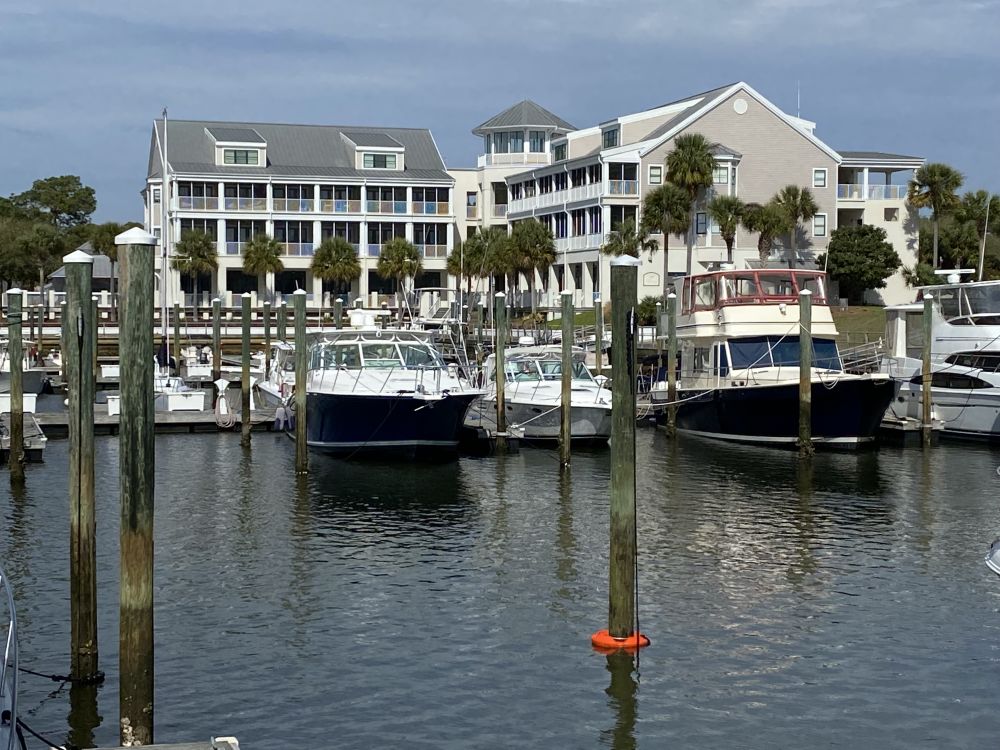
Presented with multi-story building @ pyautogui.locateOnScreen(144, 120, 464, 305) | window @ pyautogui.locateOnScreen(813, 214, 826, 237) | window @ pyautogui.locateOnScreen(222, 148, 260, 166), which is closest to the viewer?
window @ pyautogui.locateOnScreen(813, 214, 826, 237)

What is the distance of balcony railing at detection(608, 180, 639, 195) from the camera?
228 ft

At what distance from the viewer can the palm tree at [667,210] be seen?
62.1m

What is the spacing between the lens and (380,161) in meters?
82.8

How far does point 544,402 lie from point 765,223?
117ft

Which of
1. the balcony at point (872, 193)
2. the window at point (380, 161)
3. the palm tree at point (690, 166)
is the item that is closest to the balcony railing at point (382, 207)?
the window at point (380, 161)

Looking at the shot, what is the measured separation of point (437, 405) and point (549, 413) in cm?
485

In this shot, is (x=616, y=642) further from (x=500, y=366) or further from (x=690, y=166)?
(x=690, y=166)

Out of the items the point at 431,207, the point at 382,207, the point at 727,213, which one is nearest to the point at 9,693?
the point at 727,213

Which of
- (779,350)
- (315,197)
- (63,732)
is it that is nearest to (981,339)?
(779,350)

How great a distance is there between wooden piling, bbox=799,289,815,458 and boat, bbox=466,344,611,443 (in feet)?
15.1

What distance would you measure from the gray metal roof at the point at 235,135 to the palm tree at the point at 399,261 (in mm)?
11267

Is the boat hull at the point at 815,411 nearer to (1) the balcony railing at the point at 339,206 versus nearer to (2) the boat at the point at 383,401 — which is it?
(2) the boat at the point at 383,401

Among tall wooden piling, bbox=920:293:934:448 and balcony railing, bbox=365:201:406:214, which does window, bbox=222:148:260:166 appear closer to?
balcony railing, bbox=365:201:406:214

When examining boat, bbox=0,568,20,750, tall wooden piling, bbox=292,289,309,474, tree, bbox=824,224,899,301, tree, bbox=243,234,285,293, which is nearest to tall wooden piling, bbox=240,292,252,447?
tall wooden piling, bbox=292,289,309,474
